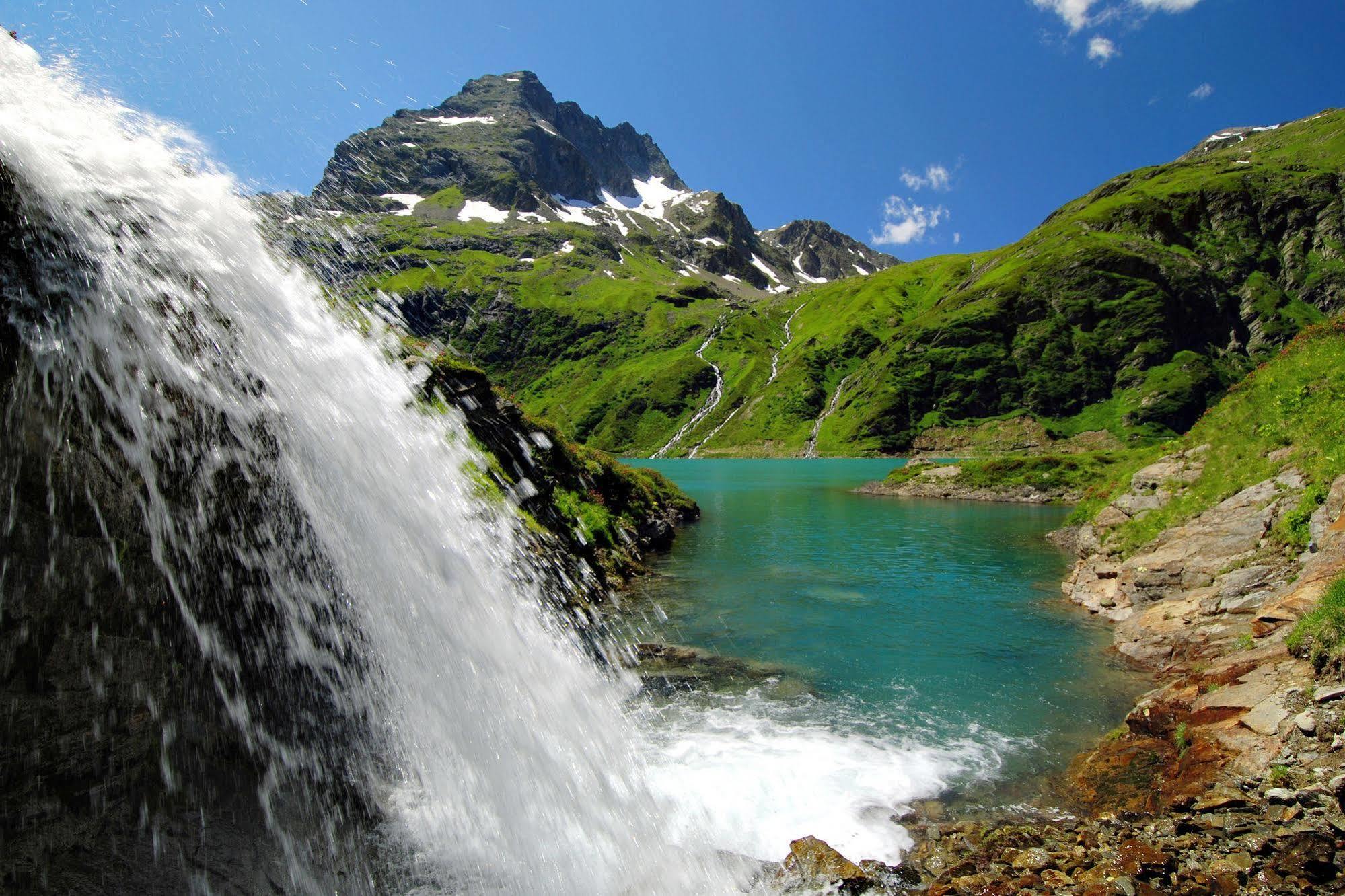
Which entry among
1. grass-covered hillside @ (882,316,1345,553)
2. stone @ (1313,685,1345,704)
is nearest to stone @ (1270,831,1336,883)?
stone @ (1313,685,1345,704)

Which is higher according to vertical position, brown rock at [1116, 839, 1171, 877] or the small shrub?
the small shrub

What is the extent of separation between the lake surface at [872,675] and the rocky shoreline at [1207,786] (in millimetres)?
1081

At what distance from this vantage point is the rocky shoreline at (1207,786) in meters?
7.71

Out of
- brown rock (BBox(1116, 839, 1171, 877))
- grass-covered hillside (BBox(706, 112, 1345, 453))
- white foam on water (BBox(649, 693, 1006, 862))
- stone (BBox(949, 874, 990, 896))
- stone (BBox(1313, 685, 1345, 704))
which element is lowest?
white foam on water (BBox(649, 693, 1006, 862))

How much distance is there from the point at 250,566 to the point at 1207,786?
45.5ft

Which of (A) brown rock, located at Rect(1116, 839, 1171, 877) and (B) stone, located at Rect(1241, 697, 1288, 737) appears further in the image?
(B) stone, located at Rect(1241, 697, 1288, 737)

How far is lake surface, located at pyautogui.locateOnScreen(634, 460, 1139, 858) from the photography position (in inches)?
A: 477

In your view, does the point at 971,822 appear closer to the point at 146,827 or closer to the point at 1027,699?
the point at 1027,699

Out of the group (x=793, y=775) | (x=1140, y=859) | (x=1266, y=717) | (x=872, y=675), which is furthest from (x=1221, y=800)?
(x=872, y=675)

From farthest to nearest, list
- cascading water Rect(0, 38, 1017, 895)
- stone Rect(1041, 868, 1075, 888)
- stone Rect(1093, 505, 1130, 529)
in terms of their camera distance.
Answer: stone Rect(1093, 505, 1130, 529), stone Rect(1041, 868, 1075, 888), cascading water Rect(0, 38, 1017, 895)

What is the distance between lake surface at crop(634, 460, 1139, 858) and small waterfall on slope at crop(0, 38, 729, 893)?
12.6 feet

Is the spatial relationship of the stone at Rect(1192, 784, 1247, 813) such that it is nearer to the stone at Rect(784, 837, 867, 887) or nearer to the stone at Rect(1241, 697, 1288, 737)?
the stone at Rect(1241, 697, 1288, 737)

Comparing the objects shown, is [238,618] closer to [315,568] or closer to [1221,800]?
[315,568]

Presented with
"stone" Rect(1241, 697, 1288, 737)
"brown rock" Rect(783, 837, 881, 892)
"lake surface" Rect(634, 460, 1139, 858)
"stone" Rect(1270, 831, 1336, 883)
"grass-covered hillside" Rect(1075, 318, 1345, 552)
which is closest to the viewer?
"stone" Rect(1270, 831, 1336, 883)
